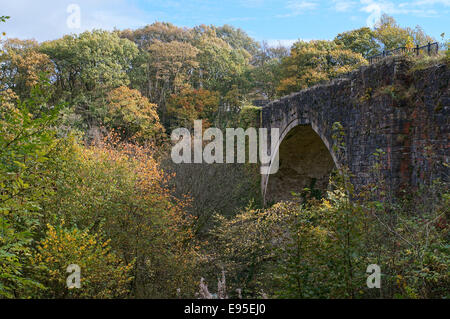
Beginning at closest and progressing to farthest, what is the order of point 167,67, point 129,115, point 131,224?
point 131,224
point 129,115
point 167,67

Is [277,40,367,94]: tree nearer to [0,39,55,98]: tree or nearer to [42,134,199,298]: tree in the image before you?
[0,39,55,98]: tree

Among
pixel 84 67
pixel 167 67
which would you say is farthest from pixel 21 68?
pixel 167 67

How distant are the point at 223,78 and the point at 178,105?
4.22 metres

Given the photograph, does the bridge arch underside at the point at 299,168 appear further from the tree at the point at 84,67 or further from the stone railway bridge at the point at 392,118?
the tree at the point at 84,67

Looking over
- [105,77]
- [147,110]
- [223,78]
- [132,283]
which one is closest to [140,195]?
[132,283]

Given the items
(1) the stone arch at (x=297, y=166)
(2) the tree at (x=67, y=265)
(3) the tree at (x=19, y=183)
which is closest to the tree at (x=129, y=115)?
(1) the stone arch at (x=297, y=166)

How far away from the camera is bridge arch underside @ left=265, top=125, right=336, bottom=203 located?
516 inches

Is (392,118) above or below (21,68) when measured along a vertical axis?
below
